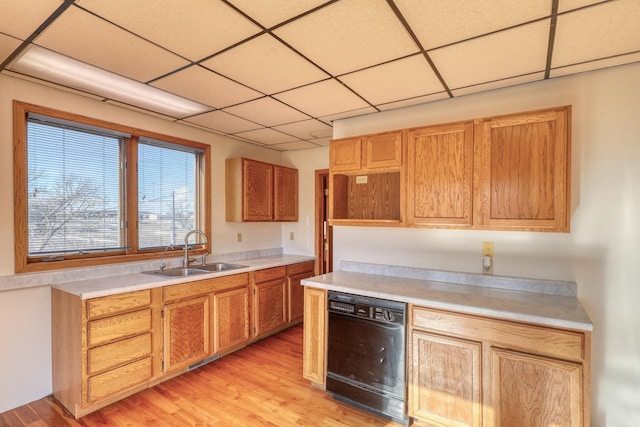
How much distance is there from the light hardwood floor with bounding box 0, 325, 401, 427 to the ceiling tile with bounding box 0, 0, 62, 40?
249cm

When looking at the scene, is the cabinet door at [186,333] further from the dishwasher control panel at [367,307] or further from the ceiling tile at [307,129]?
the ceiling tile at [307,129]

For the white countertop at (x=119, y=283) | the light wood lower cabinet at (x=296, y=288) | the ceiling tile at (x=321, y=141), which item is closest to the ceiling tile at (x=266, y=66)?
the ceiling tile at (x=321, y=141)

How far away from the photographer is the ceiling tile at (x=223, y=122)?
3111 millimetres

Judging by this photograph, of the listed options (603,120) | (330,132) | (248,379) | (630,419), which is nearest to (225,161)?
(330,132)

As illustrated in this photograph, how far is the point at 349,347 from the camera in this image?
8.00 ft

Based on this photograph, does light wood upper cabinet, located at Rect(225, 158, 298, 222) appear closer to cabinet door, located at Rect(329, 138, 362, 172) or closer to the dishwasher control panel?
cabinet door, located at Rect(329, 138, 362, 172)

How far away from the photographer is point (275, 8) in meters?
1.50

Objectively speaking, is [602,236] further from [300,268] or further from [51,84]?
[51,84]

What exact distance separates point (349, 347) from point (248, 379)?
1057mm

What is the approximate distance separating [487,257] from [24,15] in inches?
126

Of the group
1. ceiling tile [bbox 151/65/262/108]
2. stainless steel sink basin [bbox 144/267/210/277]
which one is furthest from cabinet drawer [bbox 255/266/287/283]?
ceiling tile [bbox 151/65/262/108]

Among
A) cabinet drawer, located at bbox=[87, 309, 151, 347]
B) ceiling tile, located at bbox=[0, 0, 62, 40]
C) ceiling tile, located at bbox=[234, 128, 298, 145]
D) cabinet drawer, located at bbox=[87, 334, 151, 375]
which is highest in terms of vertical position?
ceiling tile, located at bbox=[0, 0, 62, 40]

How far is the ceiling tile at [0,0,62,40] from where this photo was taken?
1467mm

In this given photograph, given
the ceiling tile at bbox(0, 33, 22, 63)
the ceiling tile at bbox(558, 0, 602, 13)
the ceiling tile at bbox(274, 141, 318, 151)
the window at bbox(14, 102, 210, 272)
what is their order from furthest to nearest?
the ceiling tile at bbox(274, 141, 318, 151)
the window at bbox(14, 102, 210, 272)
the ceiling tile at bbox(0, 33, 22, 63)
the ceiling tile at bbox(558, 0, 602, 13)
